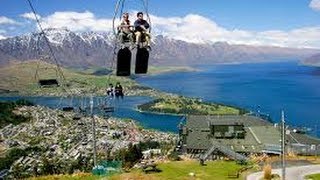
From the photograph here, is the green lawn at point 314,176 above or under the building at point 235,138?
under

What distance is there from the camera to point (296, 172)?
5603 cm

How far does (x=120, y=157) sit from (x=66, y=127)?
9840 cm

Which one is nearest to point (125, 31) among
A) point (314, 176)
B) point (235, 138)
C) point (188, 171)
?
point (188, 171)

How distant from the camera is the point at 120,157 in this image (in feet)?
291

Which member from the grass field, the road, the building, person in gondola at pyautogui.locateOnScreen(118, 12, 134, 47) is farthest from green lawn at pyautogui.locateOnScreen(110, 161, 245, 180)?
person in gondola at pyautogui.locateOnScreen(118, 12, 134, 47)

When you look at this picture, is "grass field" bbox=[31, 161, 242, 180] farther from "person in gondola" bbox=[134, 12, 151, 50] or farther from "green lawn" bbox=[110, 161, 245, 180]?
"person in gondola" bbox=[134, 12, 151, 50]

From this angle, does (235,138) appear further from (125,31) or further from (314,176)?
(125,31)

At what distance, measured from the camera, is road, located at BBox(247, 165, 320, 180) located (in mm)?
53094

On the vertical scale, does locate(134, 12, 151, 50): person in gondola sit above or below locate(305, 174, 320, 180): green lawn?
above

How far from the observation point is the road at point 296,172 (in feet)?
174

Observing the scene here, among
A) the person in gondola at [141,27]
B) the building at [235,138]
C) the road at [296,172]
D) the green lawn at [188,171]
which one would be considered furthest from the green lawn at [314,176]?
the person in gondola at [141,27]

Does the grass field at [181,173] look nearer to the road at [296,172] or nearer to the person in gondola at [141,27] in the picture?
the road at [296,172]

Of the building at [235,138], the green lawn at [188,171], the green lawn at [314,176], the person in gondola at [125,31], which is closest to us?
the person in gondola at [125,31]

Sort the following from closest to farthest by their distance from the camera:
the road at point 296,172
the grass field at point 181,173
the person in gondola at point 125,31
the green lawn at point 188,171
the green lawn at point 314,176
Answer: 1. the person in gondola at point 125,31
2. the grass field at point 181,173
3. the green lawn at point 188,171
4. the green lawn at point 314,176
5. the road at point 296,172
